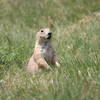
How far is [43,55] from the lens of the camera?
7.90 meters

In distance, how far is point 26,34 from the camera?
10.9 metres

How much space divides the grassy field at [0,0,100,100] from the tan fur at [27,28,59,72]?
0.55ft

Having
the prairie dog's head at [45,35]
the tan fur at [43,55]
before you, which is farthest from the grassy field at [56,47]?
the prairie dog's head at [45,35]

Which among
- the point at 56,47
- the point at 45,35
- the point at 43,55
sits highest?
the point at 45,35

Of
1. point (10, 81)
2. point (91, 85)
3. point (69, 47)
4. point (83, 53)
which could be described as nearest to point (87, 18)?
point (69, 47)

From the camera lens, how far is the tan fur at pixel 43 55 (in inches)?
304

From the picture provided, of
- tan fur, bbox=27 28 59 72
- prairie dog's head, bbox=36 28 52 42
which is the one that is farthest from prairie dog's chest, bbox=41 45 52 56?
prairie dog's head, bbox=36 28 52 42

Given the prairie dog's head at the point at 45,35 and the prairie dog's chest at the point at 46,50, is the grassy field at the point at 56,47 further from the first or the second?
the prairie dog's head at the point at 45,35

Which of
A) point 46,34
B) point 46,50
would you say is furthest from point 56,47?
point 46,34

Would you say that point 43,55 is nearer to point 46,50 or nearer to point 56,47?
point 46,50

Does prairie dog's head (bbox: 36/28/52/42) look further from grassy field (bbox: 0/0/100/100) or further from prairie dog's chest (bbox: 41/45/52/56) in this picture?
grassy field (bbox: 0/0/100/100)

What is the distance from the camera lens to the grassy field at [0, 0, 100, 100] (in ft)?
16.9

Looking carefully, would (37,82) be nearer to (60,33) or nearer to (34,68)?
(34,68)

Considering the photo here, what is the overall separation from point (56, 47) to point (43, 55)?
121cm
